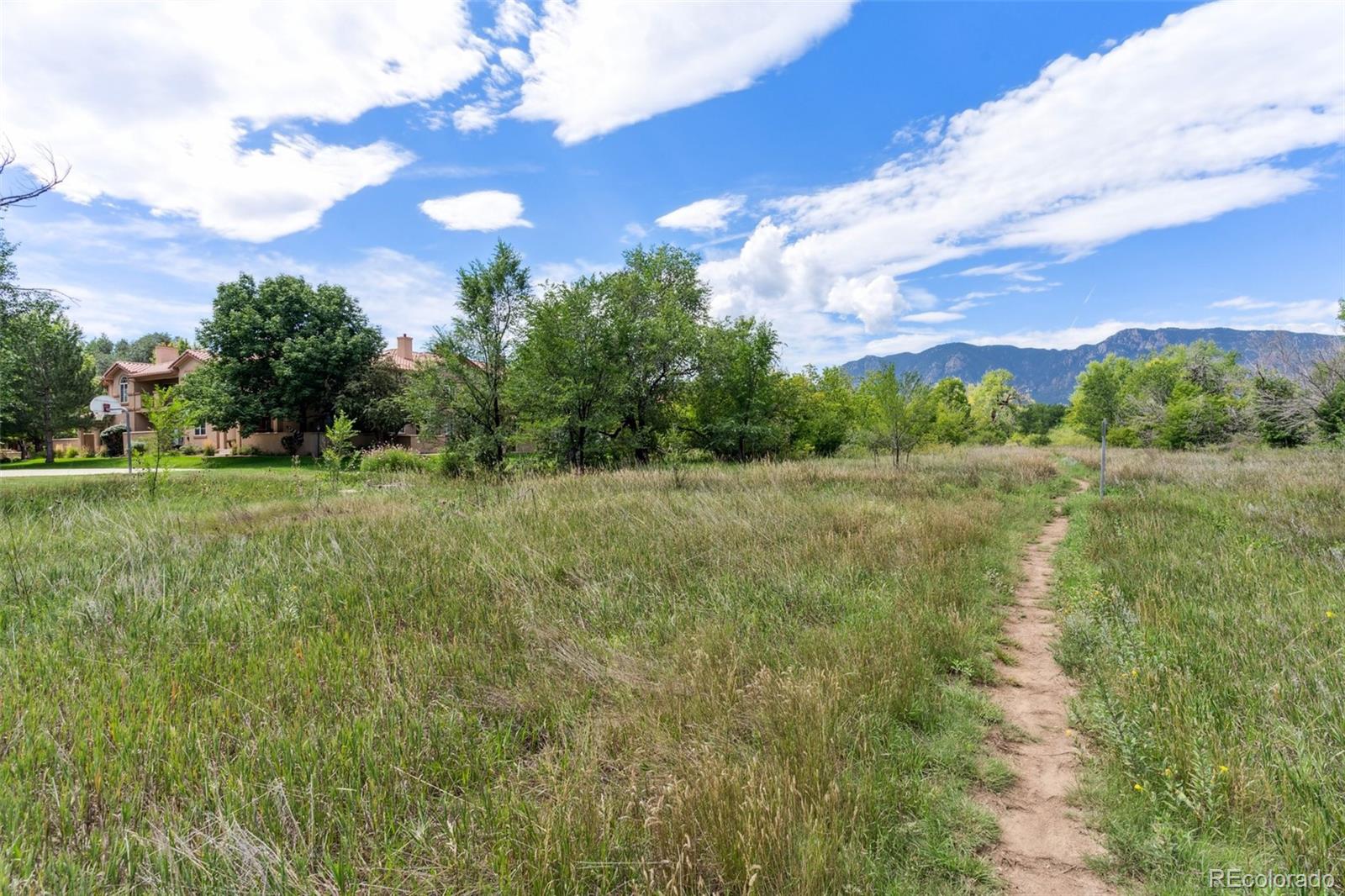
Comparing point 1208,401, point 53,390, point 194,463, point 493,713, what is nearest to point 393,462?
point 194,463

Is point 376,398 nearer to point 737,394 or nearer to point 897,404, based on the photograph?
point 737,394

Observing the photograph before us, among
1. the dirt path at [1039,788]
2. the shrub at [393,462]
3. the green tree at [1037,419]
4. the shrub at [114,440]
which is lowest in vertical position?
the dirt path at [1039,788]

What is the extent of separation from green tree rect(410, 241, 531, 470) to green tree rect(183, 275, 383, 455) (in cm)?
1702

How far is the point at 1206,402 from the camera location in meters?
38.2

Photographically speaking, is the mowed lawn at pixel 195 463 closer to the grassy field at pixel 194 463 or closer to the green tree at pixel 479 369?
the grassy field at pixel 194 463

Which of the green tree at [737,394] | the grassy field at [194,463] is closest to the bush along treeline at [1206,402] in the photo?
the green tree at [737,394]

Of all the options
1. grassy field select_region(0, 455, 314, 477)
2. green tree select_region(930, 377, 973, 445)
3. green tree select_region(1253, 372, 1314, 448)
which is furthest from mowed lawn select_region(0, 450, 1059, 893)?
green tree select_region(1253, 372, 1314, 448)

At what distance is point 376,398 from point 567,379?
22804mm

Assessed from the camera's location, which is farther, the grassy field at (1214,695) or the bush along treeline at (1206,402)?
the bush along treeline at (1206,402)

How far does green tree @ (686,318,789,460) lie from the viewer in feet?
91.2

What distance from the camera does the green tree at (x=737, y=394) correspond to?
2780 cm

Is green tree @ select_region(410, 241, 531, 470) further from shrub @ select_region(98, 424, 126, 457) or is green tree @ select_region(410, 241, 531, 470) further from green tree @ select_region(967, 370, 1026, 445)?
green tree @ select_region(967, 370, 1026, 445)

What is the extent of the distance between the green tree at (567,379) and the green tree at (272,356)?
21.4 m

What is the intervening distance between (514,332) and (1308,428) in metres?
42.1
